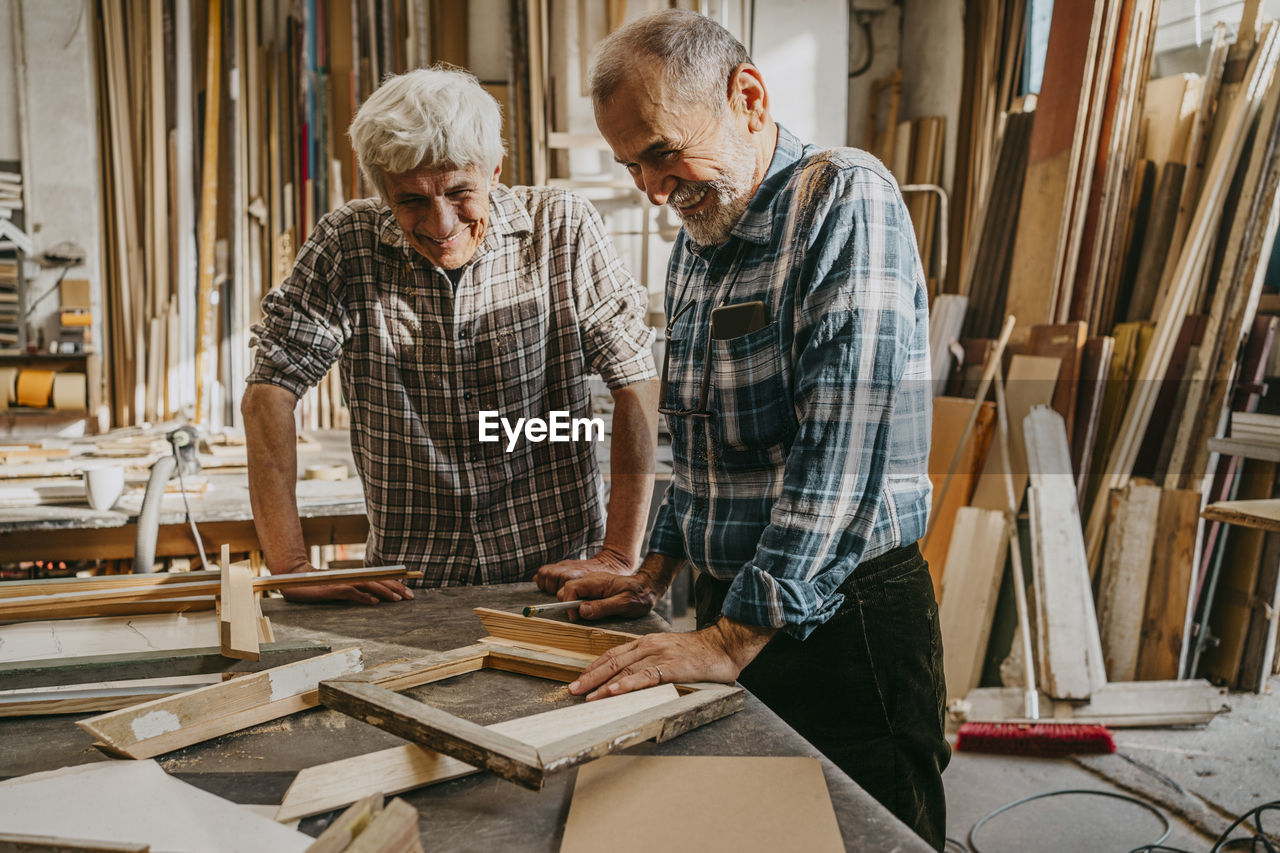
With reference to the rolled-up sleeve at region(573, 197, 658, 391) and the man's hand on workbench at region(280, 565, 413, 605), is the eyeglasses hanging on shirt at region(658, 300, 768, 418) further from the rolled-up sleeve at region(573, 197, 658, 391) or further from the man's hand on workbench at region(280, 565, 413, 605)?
the man's hand on workbench at region(280, 565, 413, 605)

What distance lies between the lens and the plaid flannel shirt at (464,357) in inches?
79.2

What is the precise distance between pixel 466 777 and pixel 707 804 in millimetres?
278

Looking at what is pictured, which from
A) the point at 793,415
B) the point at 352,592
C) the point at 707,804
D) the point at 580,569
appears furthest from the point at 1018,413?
the point at 707,804

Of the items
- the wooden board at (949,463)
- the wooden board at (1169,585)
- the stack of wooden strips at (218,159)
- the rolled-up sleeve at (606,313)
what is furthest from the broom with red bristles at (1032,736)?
the stack of wooden strips at (218,159)

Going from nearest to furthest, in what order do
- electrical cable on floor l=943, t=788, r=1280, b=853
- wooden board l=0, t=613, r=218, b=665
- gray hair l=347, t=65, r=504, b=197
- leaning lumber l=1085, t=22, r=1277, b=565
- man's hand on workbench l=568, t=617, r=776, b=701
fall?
man's hand on workbench l=568, t=617, r=776, b=701, wooden board l=0, t=613, r=218, b=665, gray hair l=347, t=65, r=504, b=197, electrical cable on floor l=943, t=788, r=1280, b=853, leaning lumber l=1085, t=22, r=1277, b=565

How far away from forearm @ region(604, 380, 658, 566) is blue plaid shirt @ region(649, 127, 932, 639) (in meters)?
0.35

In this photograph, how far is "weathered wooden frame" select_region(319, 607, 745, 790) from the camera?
36.9 inches

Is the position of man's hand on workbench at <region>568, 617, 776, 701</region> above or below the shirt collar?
below

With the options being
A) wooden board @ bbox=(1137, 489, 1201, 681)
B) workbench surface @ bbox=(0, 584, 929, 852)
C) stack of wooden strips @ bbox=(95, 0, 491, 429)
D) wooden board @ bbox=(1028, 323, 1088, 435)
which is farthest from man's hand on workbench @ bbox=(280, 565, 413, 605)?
stack of wooden strips @ bbox=(95, 0, 491, 429)

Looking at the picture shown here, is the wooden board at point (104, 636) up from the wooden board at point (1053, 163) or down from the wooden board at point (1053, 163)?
down

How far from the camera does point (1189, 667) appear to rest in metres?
3.62

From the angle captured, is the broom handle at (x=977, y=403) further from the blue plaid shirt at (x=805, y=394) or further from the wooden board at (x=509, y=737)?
the wooden board at (x=509, y=737)

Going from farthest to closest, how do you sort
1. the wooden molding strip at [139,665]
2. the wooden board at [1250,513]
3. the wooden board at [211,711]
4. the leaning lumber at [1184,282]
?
the leaning lumber at [1184,282] → the wooden board at [1250,513] → the wooden molding strip at [139,665] → the wooden board at [211,711]

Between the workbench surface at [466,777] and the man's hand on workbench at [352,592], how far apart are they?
0.80 feet
